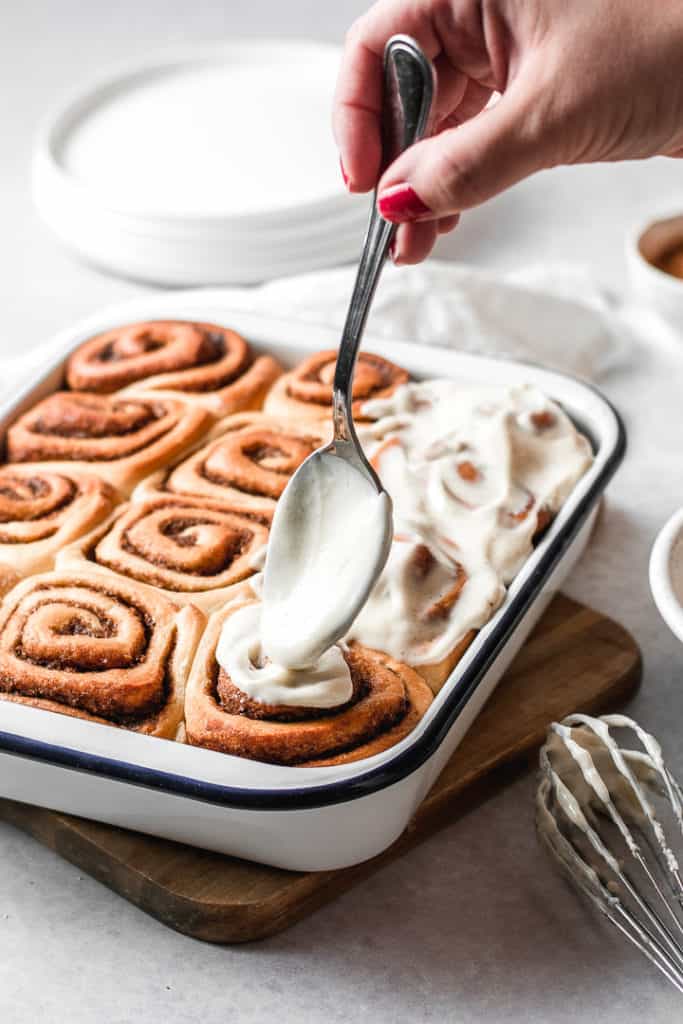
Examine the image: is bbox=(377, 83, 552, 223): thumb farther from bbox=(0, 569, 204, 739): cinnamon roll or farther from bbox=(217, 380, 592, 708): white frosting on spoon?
bbox=(0, 569, 204, 739): cinnamon roll

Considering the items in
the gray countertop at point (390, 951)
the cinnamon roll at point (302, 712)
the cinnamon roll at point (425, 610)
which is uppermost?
the cinnamon roll at point (425, 610)

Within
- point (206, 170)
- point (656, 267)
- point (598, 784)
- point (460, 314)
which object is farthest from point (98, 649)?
point (206, 170)

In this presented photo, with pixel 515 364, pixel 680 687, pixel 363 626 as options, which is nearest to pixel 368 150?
pixel 515 364

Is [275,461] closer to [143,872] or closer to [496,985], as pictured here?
[143,872]

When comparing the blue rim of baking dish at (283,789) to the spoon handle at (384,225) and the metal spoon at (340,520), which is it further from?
the spoon handle at (384,225)

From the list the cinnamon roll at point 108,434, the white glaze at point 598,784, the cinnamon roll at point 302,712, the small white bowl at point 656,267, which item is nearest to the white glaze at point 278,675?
the cinnamon roll at point 302,712

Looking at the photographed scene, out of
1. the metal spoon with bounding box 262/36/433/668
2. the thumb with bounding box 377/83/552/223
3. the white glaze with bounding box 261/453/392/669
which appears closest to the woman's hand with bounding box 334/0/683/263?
the thumb with bounding box 377/83/552/223

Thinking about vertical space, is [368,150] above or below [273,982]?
above

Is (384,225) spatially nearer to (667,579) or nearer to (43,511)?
(667,579)
